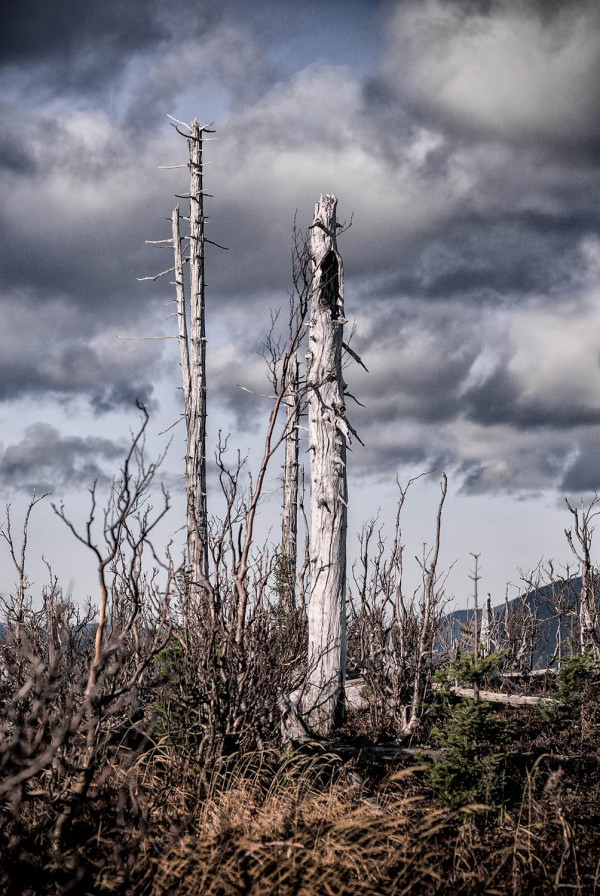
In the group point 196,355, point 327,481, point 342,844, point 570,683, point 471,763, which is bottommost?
point 342,844

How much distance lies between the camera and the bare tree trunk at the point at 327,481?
29.4 feet

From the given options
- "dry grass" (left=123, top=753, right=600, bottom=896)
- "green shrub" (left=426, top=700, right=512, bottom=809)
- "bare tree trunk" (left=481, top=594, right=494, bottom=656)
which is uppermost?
"bare tree trunk" (left=481, top=594, right=494, bottom=656)

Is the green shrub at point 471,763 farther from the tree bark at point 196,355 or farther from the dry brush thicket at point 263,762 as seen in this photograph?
the tree bark at point 196,355

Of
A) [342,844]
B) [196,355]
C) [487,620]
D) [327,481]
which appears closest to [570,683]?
[327,481]

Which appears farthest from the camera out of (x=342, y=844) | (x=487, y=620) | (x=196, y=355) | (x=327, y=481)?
(x=487, y=620)

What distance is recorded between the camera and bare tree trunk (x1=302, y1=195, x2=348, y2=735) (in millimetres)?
8969

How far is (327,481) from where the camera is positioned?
376 inches

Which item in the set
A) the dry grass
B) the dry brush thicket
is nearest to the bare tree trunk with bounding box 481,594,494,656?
the dry brush thicket

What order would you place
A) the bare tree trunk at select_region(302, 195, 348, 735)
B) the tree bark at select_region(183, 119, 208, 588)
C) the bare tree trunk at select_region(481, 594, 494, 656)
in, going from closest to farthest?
the bare tree trunk at select_region(302, 195, 348, 735) → the tree bark at select_region(183, 119, 208, 588) → the bare tree trunk at select_region(481, 594, 494, 656)

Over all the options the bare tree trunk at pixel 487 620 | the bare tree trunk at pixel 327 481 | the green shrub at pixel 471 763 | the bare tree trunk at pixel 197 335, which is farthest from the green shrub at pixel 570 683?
the bare tree trunk at pixel 487 620

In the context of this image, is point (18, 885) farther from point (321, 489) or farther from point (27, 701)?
point (321, 489)

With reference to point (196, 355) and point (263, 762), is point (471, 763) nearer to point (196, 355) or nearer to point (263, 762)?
point (263, 762)

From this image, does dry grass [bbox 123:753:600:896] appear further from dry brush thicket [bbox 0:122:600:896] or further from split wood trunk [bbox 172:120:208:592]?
split wood trunk [bbox 172:120:208:592]

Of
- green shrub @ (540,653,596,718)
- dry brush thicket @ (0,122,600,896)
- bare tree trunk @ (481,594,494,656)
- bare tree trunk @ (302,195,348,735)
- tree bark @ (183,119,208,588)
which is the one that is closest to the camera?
dry brush thicket @ (0,122,600,896)
